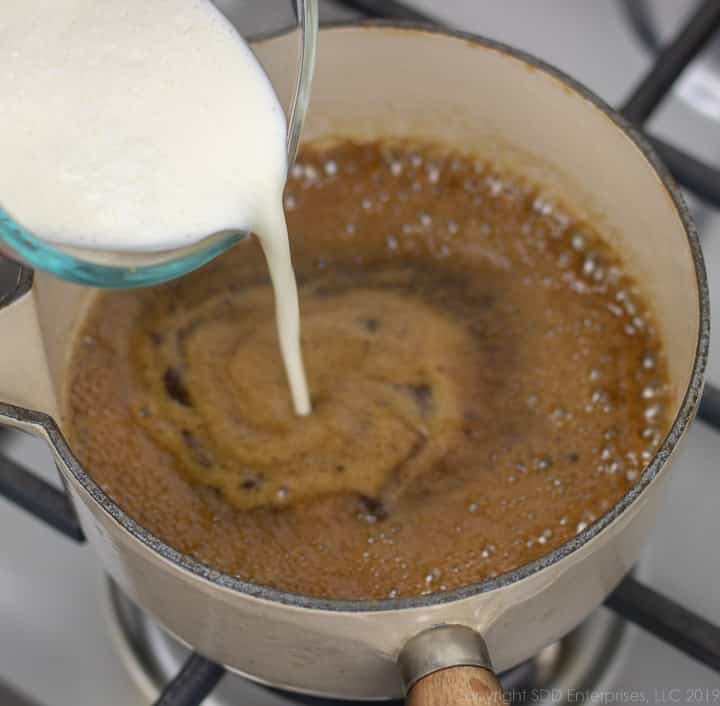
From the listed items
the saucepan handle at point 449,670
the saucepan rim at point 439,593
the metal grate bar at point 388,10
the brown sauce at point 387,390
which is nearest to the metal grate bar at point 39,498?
the brown sauce at point 387,390

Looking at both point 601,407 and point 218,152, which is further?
point 601,407

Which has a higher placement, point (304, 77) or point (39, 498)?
point (304, 77)

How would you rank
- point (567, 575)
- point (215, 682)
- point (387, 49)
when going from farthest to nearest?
point (387, 49), point (215, 682), point (567, 575)

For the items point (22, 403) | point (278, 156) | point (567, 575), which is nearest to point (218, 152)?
point (278, 156)

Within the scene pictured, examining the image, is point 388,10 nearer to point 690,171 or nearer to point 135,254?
point 690,171

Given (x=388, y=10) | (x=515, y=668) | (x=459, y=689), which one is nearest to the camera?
(x=459, y=689)

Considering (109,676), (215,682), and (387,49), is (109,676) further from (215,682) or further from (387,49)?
(387,49)

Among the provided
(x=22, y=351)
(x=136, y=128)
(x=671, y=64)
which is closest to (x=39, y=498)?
(x=22, y=351)

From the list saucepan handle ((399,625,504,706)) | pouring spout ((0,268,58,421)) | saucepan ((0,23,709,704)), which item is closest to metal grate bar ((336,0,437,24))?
saucepan ((0,23,709,704))
